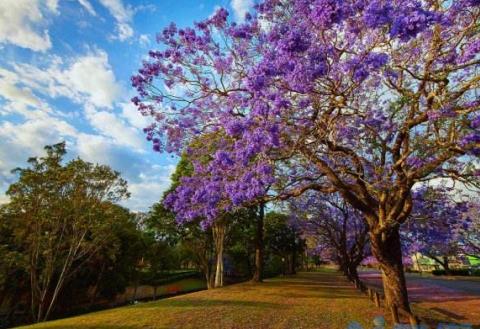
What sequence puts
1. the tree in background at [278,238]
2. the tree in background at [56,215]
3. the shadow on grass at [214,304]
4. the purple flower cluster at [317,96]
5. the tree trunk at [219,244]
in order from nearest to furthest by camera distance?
the purple flower cluster at [317,96], the shadow on grass at [214,304], the tree in background at [56,215], the tree trunk at [219,244], the tree in background at [278,238]

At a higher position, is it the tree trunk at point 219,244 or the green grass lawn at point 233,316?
the tree trunk at point 219,244

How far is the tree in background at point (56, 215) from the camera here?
52.8ft

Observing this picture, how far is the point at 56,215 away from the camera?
55.0 feet

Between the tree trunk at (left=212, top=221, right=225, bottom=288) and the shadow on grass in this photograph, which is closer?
the shadow on grass

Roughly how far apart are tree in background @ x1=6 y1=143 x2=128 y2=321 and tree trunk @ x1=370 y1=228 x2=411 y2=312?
547 inches

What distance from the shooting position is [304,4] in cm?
617

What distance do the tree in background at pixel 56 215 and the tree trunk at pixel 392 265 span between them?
13.9 m

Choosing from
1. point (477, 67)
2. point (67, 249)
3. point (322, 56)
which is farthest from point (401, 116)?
point (67, 249)

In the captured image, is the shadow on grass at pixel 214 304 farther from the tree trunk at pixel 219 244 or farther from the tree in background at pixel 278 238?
the tree in background at pixel 278 238

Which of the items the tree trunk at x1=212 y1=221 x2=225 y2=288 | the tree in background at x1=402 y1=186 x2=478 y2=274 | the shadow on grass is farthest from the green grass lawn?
the tree trunk at x1=212 y1=221 x2=225 y2=288

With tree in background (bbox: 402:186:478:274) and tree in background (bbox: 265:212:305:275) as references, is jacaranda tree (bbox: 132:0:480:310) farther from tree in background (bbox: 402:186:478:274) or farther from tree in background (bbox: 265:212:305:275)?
tree in background (bbox: 265:212:305:275)

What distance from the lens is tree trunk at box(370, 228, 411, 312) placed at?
880 centimetres

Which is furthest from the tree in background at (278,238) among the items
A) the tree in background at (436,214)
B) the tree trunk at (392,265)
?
the tree trunk at (392,265)

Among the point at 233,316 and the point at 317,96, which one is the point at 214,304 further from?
the point at 317,96
